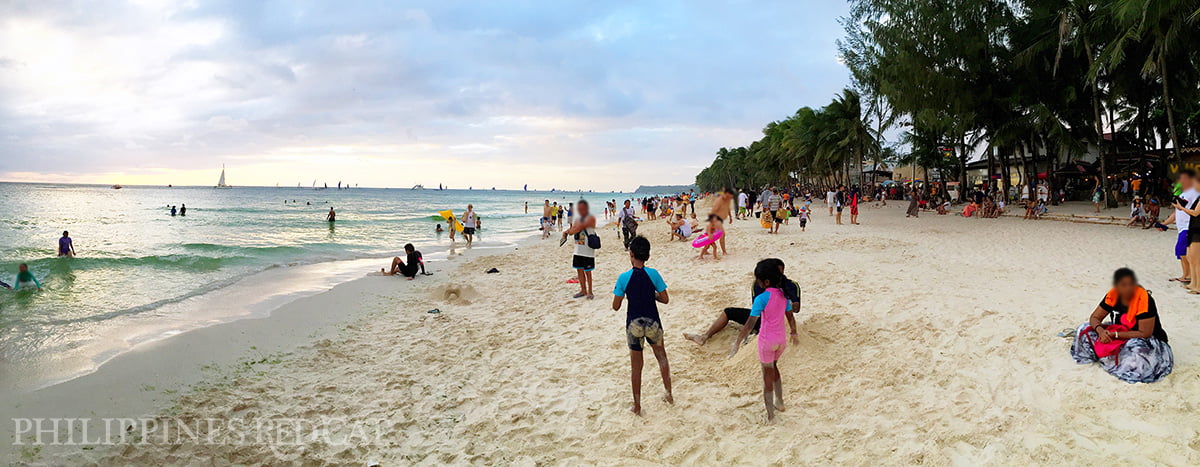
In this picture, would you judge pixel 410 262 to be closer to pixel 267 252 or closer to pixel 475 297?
pixel 475 297

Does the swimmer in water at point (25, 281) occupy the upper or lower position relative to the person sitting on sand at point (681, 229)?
lower

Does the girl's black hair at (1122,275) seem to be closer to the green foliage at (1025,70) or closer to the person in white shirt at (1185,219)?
the person in white shirt at (1185,219)

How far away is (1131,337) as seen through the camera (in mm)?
3926

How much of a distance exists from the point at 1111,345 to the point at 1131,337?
144 mm

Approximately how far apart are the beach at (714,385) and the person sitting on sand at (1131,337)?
13 centimetres

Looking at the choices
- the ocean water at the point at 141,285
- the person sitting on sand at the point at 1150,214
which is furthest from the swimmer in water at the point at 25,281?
the person sitting on sand at the point at 1150,214

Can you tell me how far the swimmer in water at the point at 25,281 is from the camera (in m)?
9.96

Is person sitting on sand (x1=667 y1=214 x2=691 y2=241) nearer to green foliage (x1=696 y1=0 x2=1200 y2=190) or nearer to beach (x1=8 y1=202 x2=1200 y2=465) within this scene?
beach (x1=8 y1=202 x2=1200 y2=465)

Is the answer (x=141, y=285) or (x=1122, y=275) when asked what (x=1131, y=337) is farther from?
(x=141, y=285)

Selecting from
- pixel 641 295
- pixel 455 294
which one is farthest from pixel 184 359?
pixel 641 295

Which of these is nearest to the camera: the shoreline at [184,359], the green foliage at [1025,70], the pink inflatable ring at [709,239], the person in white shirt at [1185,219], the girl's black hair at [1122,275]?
the girl's black hair at [1122,275]

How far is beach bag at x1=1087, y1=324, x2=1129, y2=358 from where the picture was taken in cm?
399

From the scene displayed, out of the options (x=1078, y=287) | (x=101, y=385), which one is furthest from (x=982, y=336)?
(x=101, y=385)

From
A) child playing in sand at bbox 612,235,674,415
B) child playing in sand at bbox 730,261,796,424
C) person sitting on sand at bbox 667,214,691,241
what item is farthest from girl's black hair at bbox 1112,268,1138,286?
person sitting on sand at bbox 667,214,691,241
